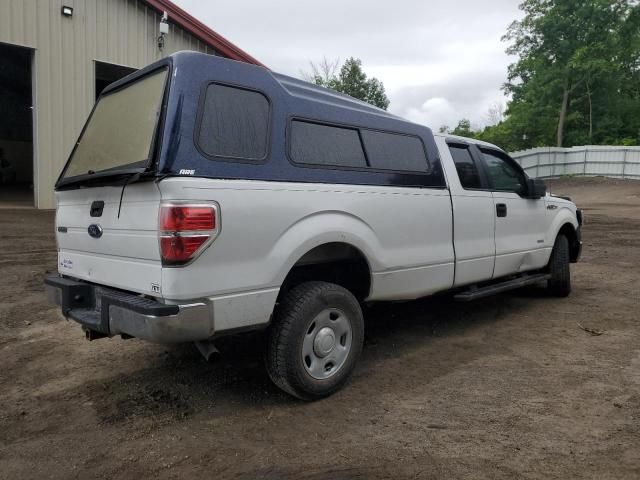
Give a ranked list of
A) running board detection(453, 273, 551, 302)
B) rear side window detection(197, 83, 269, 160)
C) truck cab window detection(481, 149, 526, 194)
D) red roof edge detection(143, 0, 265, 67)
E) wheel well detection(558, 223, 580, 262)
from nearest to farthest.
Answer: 1. rear side window detection(197, 83, 269, 160)
2. running board detection(453, 273, 551, 302)
3. truck cab window detection(481, 149, 526, 194)
4. wheel well detection(558, 223, 580, 262)
5. red roof edge detection(143, 0, 265, 67)

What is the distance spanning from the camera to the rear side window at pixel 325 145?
3350 mm

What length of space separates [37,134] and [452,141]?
11468 millimetres

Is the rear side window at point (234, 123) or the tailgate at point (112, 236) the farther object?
the rear side window at point (234, 123)

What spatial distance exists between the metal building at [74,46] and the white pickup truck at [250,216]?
1034 centimetres

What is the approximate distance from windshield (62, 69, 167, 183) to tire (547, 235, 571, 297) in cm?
477

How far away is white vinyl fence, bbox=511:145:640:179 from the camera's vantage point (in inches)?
1129

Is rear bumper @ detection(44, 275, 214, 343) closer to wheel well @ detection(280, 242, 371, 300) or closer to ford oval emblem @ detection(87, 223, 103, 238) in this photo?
ford oval emblem @ detection(87, 223, 103, 238)

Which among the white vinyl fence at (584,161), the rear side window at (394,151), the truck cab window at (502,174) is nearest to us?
the rear side window at (394,151)

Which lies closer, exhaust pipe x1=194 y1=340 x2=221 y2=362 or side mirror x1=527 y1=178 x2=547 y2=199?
exhaust pipe x1=194 y1=340 x2=221 y2=362

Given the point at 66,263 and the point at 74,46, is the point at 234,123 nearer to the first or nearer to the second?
the point at 66,263

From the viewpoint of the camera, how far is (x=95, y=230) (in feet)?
10.7

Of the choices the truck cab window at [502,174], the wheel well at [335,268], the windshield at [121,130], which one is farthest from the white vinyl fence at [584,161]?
the windshield at [121,130]

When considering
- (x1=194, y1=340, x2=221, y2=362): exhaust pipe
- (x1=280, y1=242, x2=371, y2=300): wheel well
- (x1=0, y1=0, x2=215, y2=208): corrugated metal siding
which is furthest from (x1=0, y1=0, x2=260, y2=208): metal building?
(x1=194, y1=340, x2=221, y2=362): exhaust pipe

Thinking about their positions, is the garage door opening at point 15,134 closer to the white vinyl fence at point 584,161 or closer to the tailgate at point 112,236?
the tailgate at point 112,236
